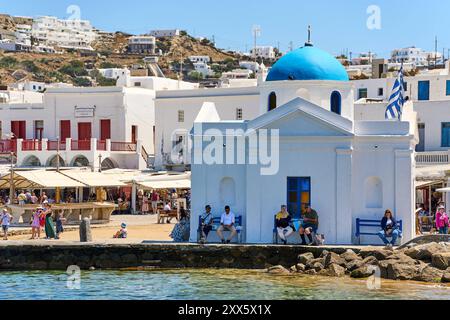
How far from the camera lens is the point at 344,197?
32500 millimetres

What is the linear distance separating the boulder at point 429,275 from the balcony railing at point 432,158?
18.4 metres

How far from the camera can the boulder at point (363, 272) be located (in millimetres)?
29481

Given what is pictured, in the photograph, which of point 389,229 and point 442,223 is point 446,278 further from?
point 442,223

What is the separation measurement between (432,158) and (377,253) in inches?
717

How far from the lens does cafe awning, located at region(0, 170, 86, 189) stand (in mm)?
43844

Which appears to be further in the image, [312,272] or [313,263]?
[313,263]

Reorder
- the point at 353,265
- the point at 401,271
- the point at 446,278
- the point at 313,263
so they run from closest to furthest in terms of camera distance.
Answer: the point at 446,278, the point at 401,271, the point at 353,265, the point at 313,263

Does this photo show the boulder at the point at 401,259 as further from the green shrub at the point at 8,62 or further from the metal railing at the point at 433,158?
the green shrub at the point at 8,62

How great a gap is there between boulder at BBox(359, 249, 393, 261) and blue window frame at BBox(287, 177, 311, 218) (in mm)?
2812

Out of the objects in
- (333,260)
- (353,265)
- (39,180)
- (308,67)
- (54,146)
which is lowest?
(353,265)

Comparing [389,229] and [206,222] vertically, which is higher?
[206,222]

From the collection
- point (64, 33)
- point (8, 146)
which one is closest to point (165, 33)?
point (64, 33)
